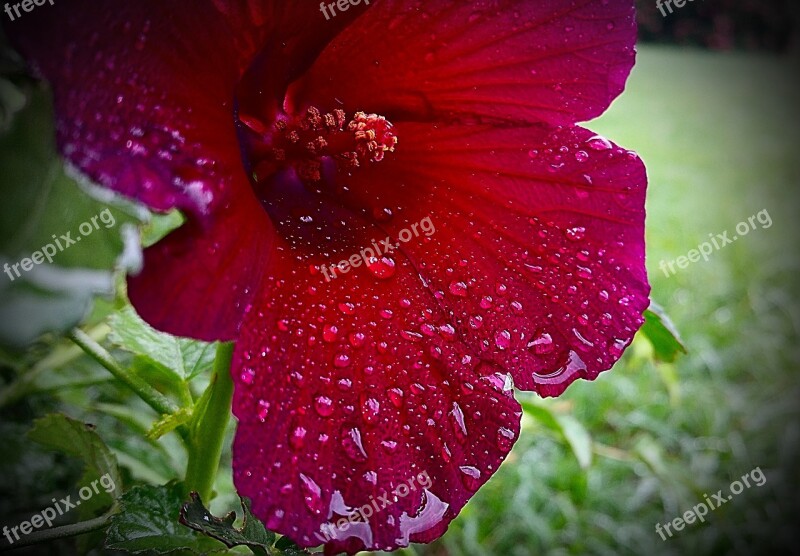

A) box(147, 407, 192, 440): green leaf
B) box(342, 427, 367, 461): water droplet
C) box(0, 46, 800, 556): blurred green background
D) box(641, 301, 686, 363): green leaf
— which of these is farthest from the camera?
box(0, 46, 800, 556): blurred green background


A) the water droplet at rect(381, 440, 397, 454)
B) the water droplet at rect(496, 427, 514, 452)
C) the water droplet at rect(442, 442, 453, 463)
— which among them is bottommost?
the water droplet at rect(496, 427, 514, 452)

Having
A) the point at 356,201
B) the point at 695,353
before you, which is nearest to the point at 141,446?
the point at 356,201

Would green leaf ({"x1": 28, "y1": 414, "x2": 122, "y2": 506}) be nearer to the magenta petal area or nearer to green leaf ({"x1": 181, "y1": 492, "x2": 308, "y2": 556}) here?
green leaf ({"x1": 181, "y1": 492, "x2": 308, "y2": 556})

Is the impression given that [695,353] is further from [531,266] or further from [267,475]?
[267,475]

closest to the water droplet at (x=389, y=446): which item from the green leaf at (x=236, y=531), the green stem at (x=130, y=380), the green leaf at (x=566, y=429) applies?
the green leaf at (x=236, y=531)

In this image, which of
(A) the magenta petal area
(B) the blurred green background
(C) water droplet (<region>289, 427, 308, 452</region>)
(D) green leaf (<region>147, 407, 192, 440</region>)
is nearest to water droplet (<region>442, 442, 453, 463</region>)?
(A) the magenta petal area
